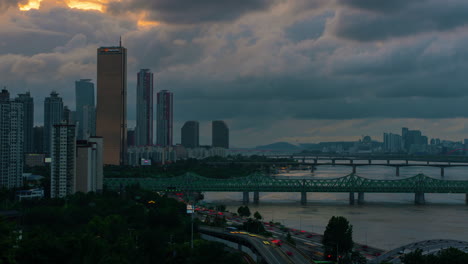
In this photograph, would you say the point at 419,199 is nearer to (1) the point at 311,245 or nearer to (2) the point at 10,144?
(1) the point at 311,245

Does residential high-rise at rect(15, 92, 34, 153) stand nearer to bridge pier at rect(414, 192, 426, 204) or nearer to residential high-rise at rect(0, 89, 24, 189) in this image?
residential high-rise at rect(0, 89, 24, 189)

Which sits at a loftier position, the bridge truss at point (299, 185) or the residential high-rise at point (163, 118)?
the residential high-rise at point (163, 118)

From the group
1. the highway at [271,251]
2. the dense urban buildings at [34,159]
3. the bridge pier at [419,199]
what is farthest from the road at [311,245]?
the dense urban buildings at [34,159]

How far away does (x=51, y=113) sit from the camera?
9669cm

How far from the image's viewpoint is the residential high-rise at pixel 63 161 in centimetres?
3459

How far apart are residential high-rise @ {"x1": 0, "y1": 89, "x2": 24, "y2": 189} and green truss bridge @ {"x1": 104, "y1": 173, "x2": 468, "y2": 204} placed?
754cm

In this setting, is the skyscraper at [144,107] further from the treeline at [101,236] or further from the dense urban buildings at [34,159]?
the treeline at [101,236]

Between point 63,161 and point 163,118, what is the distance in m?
105

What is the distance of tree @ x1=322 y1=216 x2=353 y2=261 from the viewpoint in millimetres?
20516

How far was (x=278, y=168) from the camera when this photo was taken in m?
99.9

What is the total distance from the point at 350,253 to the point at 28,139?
→ 264ft

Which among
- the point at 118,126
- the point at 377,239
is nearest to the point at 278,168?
the point at 118,126

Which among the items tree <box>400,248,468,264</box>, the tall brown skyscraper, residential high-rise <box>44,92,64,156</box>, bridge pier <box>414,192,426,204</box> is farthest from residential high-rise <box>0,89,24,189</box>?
residential high-rise <box>44,92,64,156</box>

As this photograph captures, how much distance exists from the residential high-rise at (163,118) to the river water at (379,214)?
89758mm
